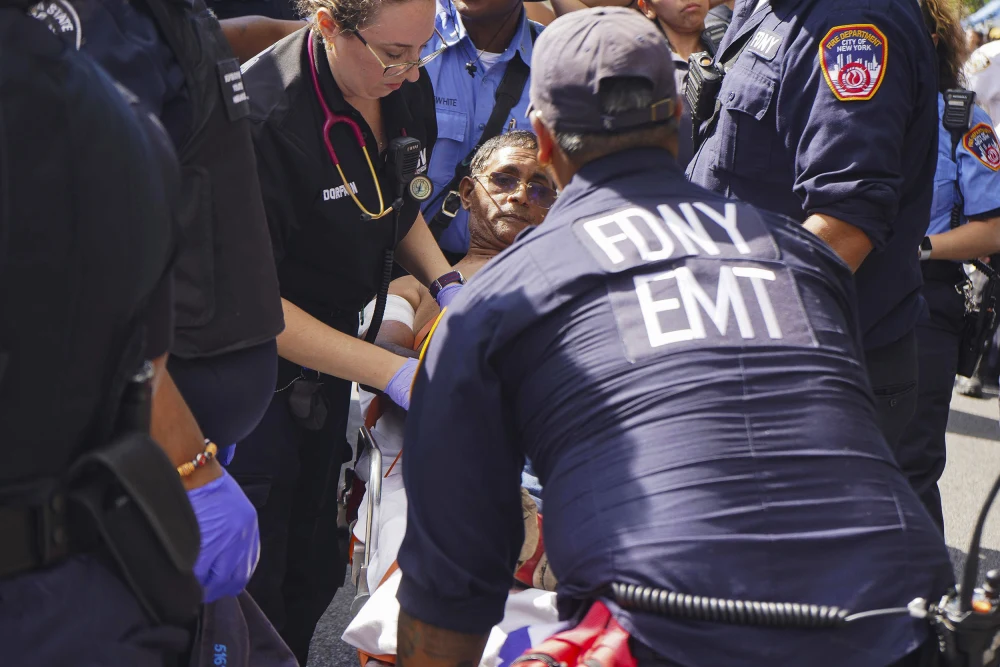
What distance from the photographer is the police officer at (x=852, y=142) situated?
2.60 m

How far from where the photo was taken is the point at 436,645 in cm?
175

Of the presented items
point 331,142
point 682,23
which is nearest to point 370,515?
point 331,142

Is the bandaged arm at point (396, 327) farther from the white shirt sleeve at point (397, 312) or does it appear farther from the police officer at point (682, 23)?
the police officer at point (682, 23)

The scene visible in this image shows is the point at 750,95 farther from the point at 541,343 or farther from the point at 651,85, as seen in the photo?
the point at 541,343

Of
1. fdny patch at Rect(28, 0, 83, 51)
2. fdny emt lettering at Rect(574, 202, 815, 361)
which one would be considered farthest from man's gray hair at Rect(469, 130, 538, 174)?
fdny patch at Rect(28, 0, 83, 51)

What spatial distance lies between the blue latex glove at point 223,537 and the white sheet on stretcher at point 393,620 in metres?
0.71

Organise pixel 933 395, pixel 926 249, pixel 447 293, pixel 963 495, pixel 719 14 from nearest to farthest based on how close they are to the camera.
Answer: pixel 447 293, pixel 933 395, pixel 926 249, pixel 719 14, pixel 963 495

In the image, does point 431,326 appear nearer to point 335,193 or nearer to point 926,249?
point 335,193

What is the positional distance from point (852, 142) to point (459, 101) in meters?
1.50

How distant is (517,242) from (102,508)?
73cm

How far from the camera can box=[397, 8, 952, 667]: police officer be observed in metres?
1.47

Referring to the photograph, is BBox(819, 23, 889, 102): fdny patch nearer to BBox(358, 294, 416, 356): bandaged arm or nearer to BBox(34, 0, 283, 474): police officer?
BBox(358, 294, 416, 356): bandaged arm

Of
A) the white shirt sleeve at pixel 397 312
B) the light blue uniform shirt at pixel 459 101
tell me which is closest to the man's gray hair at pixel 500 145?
the light blue uniform shirt at pixel 459 101

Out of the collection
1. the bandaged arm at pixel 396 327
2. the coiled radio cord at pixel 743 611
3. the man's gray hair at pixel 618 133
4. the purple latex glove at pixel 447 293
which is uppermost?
the man's gray hair at pixel 618 133
